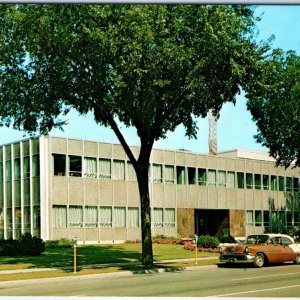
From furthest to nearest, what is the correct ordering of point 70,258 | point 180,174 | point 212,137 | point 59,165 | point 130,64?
point 70,258, point 59,165, point 130,64, point 180,174, point 212,137

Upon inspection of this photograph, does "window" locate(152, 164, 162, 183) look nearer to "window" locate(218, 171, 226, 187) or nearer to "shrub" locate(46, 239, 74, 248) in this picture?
"shrub" locate(46, 239, 74, 248)

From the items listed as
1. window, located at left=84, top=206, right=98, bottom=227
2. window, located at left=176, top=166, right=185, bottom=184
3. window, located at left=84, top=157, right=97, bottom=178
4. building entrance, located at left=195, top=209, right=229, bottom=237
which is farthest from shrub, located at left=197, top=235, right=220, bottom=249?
window, located at left=84, top=157, right=97, bottom=178

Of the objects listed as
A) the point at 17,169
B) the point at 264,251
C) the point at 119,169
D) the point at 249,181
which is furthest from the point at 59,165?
the point at 264,251

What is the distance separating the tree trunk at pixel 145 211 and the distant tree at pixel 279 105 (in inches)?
152

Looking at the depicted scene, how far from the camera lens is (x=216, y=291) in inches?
401

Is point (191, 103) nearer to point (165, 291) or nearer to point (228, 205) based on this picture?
point (228, 205)

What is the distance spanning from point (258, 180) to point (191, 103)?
391 cm

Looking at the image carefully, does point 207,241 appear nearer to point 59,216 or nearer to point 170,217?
point 170,217

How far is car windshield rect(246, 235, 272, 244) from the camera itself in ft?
42.2

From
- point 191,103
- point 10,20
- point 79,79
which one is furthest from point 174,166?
point 10,20

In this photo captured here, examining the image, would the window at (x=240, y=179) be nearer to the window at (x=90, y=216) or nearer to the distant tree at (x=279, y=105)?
the distant tree at (x=279, y=105)

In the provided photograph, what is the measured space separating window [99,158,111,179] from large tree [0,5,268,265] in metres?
0.81

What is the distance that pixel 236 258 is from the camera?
13.6m

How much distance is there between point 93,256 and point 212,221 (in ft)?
19.5
